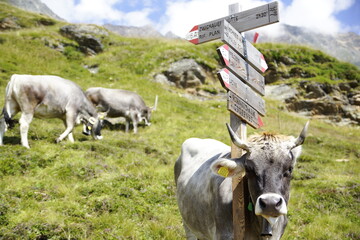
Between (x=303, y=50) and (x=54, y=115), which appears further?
(x=303, y=50)

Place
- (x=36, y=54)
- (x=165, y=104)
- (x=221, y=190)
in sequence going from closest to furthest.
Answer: (x=221, y=190)
(x=165, y=104)
(x=36, y=54)

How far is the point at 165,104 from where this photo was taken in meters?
20.6

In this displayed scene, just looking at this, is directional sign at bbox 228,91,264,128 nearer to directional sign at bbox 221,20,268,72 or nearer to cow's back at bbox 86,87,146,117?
directional sign at bbox 221,20,268,72

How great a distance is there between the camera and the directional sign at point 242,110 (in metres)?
3.50

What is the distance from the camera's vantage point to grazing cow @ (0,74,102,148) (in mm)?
9742

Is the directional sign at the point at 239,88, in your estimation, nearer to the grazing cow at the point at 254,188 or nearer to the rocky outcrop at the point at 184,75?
the grazing cow at the point at 254,188

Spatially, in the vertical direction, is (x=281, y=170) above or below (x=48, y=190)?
above

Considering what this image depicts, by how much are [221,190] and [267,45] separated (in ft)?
108

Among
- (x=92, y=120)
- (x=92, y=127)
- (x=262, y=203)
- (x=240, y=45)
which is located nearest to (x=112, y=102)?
(x=92, y=120)

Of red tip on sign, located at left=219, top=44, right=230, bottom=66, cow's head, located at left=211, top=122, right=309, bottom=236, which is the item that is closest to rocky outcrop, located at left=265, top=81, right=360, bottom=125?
red tip on sign, located at left=219, top=44, right=230, bottom=66

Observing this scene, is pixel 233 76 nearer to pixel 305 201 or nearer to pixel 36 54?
pixel 305 201

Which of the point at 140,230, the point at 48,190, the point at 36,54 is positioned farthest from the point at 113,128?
the point at 36,54

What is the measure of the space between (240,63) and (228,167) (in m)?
1.47

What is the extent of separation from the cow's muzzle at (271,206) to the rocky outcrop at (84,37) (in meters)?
31.1
